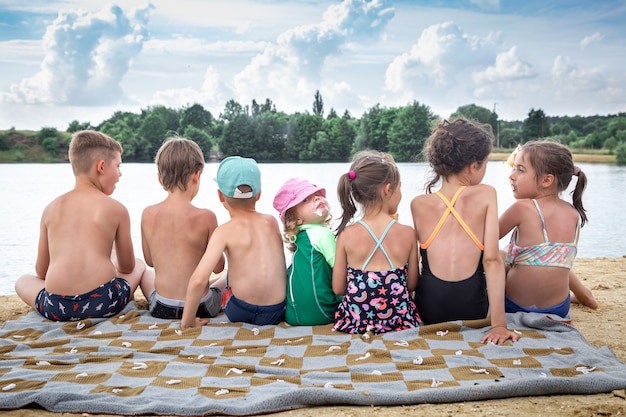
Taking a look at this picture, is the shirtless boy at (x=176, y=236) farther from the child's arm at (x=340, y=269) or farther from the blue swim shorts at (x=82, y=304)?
the child's arm at (x=340, y=269)

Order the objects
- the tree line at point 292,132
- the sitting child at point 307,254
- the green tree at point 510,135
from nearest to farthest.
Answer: the sitting child at point 307,254
the tree line at point 292,132
the green tree at point 510,135

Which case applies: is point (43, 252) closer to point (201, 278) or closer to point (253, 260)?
point (201, 278)

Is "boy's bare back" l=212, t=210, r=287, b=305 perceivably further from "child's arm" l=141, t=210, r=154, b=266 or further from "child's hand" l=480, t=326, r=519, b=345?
"child's hand" l=480, t=326, r=519, b=345

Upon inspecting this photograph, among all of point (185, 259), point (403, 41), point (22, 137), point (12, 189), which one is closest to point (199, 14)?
point (403, 41)

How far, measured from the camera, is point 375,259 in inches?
127

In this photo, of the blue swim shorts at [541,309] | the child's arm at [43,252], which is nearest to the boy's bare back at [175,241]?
the child's arm at [43,252]

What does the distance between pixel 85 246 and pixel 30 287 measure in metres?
0.55

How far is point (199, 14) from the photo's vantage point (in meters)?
41.7

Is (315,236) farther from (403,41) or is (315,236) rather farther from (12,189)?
(403,41)

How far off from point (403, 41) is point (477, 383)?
139ft

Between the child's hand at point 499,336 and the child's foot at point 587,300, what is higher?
the child's hand at point 499,336

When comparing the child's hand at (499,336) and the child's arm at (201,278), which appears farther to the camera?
the child's arm at (201,278)

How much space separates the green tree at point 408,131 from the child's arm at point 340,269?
56.4 feet

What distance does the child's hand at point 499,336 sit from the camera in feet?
9.76
